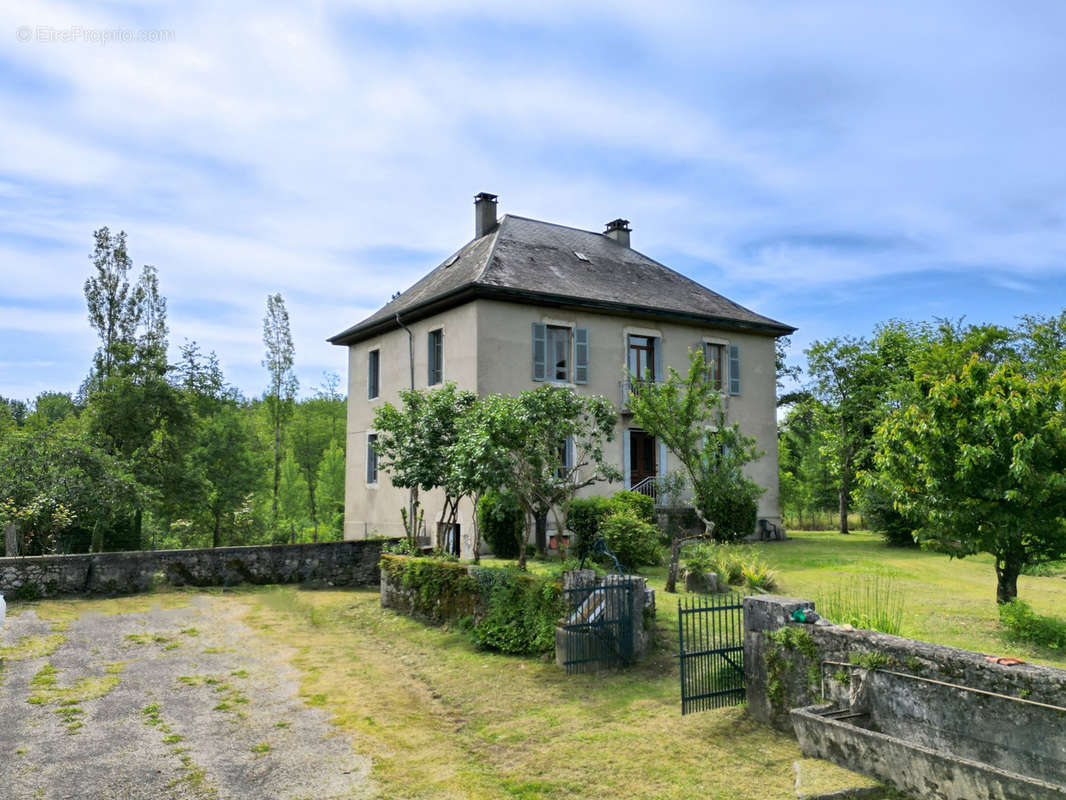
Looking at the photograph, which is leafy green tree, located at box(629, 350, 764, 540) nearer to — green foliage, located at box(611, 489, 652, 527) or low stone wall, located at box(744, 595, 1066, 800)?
green foliage, located at box(611, 489, 652, 527)

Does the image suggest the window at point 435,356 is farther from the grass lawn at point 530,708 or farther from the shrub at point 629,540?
the grass lawn at point 530,708

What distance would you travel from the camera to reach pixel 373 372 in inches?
957

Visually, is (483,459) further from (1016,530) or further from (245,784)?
(1016,530)

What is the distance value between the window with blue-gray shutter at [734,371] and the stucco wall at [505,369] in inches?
9.2

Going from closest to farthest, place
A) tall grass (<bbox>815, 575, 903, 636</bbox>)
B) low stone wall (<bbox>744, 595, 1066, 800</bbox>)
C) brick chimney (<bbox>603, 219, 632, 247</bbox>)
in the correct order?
low stone wall (<bbox>744, 595, 1066, 800</bbox>), tall grass (<bbox>815, 575, 903, 636</bbox>), brick chimney (<bbox>603, 219, 632, 247</bbox>)

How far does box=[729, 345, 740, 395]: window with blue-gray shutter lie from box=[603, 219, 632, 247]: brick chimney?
577 centimetres

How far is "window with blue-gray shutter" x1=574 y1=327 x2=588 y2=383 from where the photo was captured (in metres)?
20.6

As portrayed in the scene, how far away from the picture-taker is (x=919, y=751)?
5.38 metres

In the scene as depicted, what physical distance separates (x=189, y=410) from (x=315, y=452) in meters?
18.3

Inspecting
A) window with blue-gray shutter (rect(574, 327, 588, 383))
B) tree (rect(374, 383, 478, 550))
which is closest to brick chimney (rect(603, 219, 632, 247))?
window with blue-gray shutter (rect(574, 327, 588, 383))

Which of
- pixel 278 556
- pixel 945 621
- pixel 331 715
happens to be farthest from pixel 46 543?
pixel 945 621

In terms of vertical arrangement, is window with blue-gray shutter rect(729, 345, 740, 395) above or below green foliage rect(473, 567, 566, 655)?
above

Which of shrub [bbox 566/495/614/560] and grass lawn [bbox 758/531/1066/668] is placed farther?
shrub [bbox 566/495/614/560]

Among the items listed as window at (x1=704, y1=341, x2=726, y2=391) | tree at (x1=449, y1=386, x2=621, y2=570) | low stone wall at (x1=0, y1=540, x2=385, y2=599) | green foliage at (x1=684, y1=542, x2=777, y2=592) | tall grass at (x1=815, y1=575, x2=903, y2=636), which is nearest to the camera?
tall grass at (x1=815, y1=575, x2=903, y2=636)
